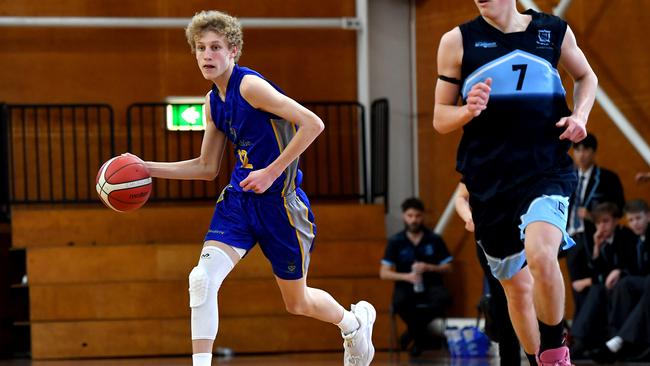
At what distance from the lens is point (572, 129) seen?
3.86m

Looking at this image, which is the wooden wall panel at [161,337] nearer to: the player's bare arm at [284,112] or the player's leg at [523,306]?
the player's bare arm at [284,112]

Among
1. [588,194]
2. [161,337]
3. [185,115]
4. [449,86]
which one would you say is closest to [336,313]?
[449,86]

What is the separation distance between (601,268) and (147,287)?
Result: 13.1 feet

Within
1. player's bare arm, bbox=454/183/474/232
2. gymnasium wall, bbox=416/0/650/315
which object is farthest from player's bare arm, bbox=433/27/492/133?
gymnasium wall, bbox=416/0/650/315

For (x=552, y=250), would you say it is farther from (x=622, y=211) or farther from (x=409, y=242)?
(x=409, y=242)

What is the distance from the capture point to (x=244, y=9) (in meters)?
11.2

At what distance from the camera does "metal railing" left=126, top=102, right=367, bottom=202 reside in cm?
1087

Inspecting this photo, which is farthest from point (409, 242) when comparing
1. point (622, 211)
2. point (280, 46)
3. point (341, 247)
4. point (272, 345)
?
point (280, 46)

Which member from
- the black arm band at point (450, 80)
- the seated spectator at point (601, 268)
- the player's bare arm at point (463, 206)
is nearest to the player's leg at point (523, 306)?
the player's bare arm at point (463, 206)

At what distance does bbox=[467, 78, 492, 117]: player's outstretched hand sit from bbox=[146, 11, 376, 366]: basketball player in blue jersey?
93 cm

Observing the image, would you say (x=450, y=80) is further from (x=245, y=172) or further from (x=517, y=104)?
(x=245, y=172)

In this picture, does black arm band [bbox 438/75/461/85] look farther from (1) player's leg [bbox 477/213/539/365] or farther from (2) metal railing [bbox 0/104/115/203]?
(2) metal railing [bbox 0/104/115/203]

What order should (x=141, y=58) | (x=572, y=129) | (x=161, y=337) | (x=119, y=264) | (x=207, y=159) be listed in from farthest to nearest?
(x=141, y=58), (x=119, y=264), (x=161, y=337), (x=207, y=159), (x=572, y=129)

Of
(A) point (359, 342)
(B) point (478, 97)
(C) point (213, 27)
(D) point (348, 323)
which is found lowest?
(A) point (359, 342)
